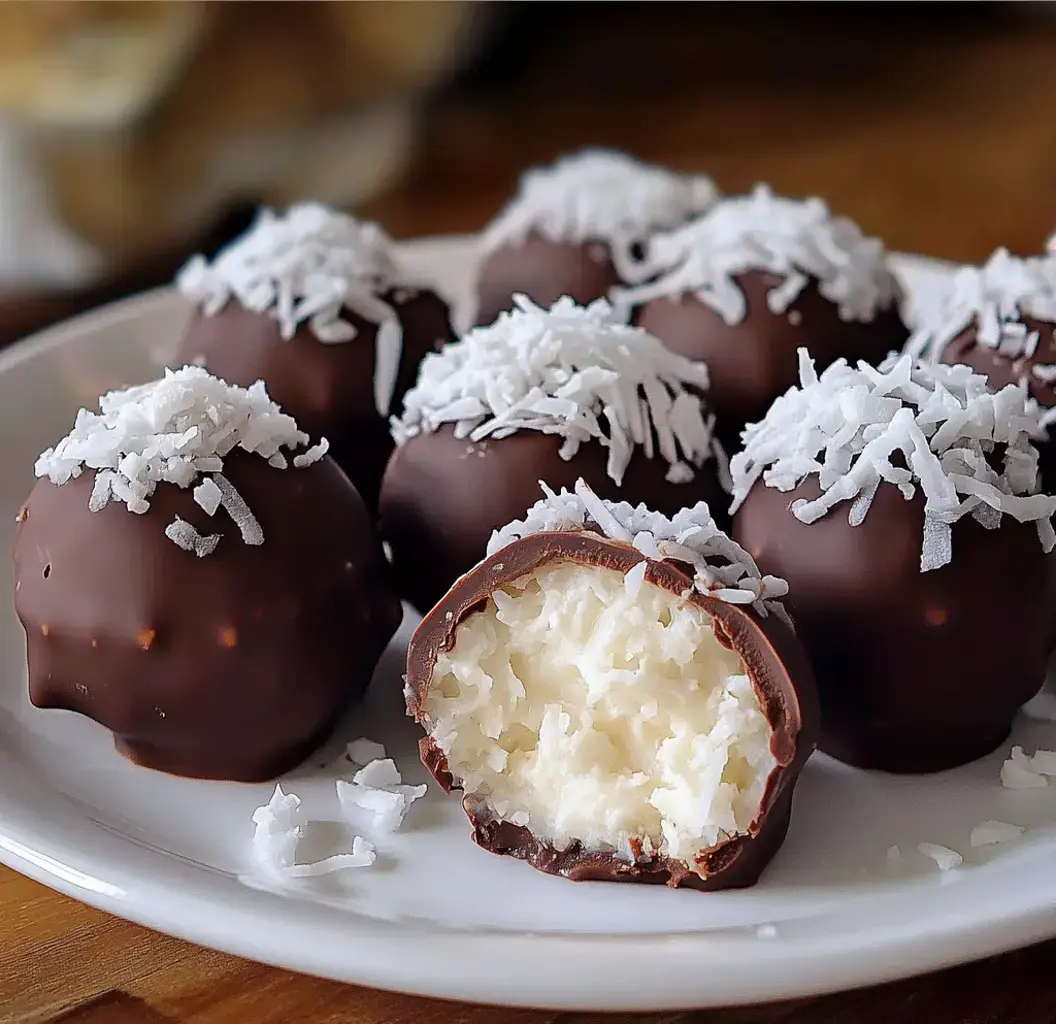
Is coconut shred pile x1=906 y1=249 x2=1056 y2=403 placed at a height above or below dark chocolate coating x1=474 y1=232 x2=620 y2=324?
above

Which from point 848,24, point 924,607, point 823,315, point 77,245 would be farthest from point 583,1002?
point 848,24

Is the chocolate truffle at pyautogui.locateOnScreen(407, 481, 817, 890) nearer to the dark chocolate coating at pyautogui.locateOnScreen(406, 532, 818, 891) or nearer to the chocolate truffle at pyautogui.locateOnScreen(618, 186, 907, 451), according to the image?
the dark chocolate coating at pyautogui.locateOnScreen(406, 532, 818, 891)

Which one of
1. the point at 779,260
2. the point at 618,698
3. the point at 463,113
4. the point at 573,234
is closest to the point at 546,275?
the point at 573,234

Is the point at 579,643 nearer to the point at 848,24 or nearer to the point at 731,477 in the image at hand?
the point at 731,477

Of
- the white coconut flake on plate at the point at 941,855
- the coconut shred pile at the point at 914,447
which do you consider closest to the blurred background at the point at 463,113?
the coconut shred pile at the point at 914,447

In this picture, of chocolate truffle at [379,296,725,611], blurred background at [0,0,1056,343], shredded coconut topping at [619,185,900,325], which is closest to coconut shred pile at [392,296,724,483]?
chocolate truffle at [379,296,725,611]

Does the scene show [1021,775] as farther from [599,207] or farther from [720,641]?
[599,207]
